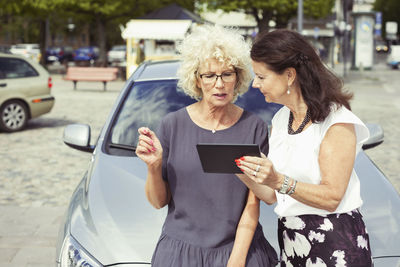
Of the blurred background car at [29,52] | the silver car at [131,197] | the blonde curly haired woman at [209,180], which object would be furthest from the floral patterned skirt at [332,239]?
the blurred background car at [29,52]

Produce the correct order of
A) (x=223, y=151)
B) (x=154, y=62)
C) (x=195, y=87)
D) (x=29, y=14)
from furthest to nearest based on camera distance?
(x=29, y=14), (x=154, y=62), (x=195, y=87), (x=223, y=151)

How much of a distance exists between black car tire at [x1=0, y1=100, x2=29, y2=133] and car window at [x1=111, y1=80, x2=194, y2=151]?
26.4 ft

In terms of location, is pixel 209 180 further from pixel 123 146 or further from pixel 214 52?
pixel 123 146

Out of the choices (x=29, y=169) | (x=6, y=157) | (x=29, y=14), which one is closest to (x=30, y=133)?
(x=6, y=157)

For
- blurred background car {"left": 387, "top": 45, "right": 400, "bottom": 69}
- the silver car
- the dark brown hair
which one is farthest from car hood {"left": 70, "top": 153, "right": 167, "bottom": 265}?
blurred background car {"left": 387, "top": 45, "right": 400, "bottom": 69}

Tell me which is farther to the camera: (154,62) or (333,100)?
(154,62)

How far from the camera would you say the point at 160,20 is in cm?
2880

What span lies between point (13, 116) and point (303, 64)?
34.4ft

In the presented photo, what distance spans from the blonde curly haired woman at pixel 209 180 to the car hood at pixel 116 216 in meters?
0.44

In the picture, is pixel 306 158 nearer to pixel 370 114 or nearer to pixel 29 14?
pixel 370 114

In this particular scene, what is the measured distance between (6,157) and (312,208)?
771cm

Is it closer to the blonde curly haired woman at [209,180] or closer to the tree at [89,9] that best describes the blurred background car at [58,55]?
the tree at [89,9]

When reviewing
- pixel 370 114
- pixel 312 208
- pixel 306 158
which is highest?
pixel 306 158

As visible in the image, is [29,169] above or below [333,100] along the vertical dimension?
below
